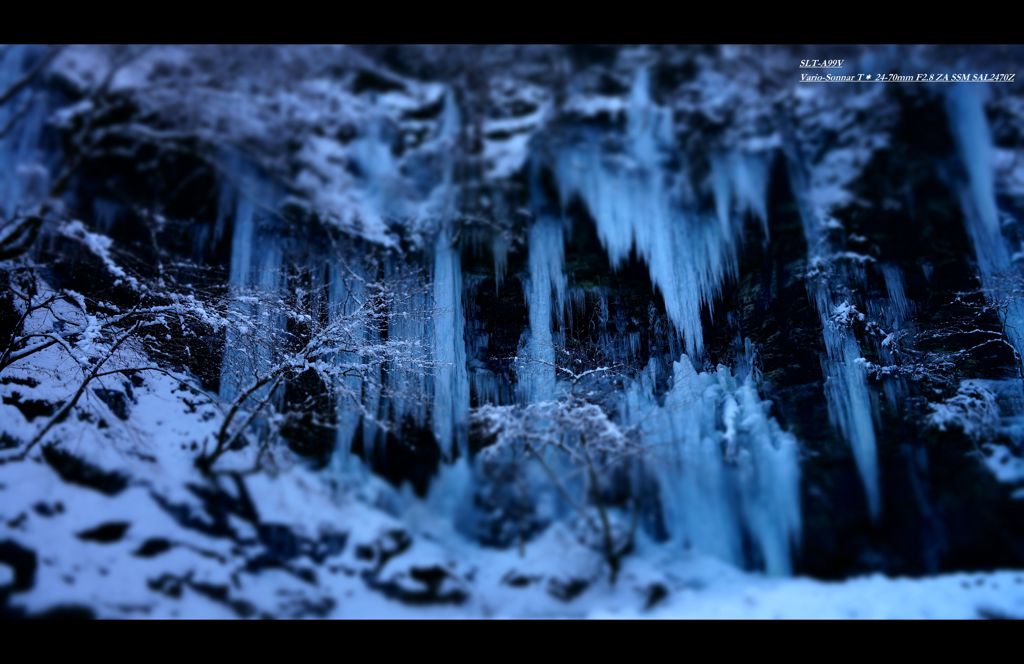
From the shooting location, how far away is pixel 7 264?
4.59 meters

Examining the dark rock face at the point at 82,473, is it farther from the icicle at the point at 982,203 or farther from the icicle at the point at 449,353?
the icicle at the point at 982,203

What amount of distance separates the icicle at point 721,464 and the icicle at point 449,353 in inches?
52.6

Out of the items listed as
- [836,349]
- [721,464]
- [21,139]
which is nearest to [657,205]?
[836,349]

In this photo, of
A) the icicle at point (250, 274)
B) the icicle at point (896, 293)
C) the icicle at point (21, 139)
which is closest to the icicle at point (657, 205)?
the icicle at point (896, 293)

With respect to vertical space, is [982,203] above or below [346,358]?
above

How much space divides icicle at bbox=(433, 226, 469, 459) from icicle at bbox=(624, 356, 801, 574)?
1.34 m

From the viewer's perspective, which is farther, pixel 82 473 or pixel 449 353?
pixel 449 353

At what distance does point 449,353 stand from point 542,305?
86cm

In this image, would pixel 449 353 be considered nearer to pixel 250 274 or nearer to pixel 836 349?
pixel 250 274

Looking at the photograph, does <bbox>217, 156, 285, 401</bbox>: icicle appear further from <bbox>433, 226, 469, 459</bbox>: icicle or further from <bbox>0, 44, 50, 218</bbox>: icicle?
<bbox>0, 44, 50, 218</bbox>: icicle

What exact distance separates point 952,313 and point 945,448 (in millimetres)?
1100

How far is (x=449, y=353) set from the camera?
479 centimetres
